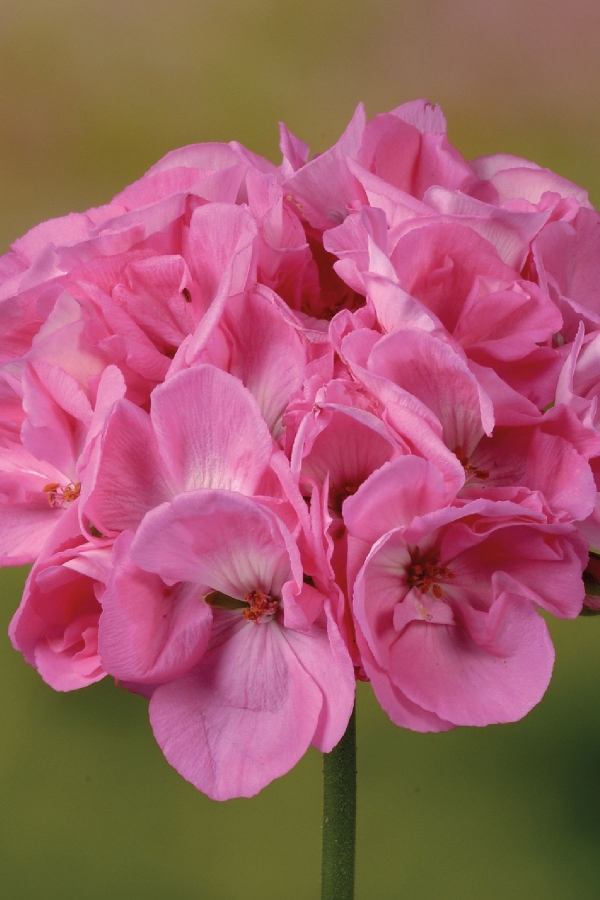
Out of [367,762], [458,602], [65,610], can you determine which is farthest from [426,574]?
[367,762]

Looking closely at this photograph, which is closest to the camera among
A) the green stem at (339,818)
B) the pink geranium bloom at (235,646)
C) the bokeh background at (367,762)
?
the pink geranium bloom at (235,646)

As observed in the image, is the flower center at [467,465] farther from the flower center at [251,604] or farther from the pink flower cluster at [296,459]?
the flower center at [251,604]

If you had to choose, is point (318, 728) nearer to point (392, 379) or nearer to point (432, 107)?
point (392, 379)

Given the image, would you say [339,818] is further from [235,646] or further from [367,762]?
[367,762]

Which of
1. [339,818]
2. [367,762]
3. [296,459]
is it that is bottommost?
[367,762]

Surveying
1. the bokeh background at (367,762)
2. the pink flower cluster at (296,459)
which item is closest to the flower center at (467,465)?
the pink flower cluster at (296,459)

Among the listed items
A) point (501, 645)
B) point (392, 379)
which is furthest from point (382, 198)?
point (501, 645)

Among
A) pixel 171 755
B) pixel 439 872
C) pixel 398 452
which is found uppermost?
pixel 398 452
